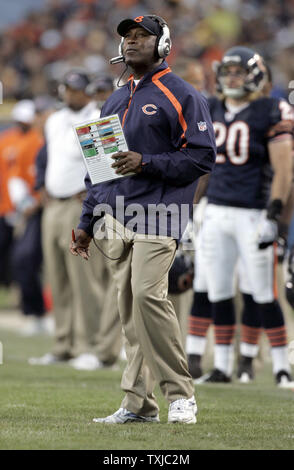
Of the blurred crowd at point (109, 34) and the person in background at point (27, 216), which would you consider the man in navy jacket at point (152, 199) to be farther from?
the blurred crowd at point (109, 34)

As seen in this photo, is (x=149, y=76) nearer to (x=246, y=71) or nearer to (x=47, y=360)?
(x=246, y=71)

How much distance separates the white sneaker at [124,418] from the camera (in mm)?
4688

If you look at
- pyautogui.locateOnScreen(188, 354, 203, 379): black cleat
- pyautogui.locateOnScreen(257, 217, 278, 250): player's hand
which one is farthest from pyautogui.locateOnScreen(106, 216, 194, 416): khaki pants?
pyautogui.locateOnScreen(188, 354, 203, 379): black cleat

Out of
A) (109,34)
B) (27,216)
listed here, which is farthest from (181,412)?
(109,34)

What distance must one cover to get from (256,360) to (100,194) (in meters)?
3.47

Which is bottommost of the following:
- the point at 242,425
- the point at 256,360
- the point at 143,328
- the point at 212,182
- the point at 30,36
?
the point at 256,360

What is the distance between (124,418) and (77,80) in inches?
151

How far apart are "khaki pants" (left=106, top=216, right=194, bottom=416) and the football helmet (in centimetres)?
225

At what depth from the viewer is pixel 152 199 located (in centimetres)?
462

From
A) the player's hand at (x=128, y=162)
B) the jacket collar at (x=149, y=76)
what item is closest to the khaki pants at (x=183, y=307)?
the jacket collar at (x=149, y=76)

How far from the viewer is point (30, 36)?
17422 mm
